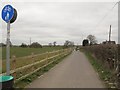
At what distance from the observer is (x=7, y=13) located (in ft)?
24.9

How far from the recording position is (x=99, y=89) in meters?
8.26

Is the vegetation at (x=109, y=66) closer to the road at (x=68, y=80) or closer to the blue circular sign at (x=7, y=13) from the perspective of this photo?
the road at (x=68, y=80)

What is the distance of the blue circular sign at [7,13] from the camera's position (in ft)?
24.7

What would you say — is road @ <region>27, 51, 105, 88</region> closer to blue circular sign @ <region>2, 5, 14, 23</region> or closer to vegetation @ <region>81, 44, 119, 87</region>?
vegetation @ <region>81, 44, 119, 87</region>

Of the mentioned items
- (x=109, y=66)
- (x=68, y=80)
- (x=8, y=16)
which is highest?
(x=8, y=16)

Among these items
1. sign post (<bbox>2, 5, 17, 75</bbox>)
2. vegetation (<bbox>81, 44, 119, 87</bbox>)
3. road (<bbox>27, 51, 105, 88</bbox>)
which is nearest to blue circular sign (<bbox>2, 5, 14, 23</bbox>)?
sign post (<bbox>2, 5, 17, 75</bbox>)

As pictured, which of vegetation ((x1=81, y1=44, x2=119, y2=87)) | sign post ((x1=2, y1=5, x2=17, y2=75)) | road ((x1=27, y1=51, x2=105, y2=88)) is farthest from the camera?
vegetation ((x1=81, y1=44, x2=119, y2=87))

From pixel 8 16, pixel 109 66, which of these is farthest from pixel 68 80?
pixel 8 16

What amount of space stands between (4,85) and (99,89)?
12.1 feet

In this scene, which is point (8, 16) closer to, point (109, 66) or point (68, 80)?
point (68, 80)

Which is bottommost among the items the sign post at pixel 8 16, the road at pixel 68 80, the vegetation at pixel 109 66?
the road at pixel 68 80

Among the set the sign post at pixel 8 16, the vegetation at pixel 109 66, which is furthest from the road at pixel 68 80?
the sign post at pixel 8 16

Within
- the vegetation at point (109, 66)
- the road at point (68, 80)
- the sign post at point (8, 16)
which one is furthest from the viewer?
the vegetation at point (109, 66)

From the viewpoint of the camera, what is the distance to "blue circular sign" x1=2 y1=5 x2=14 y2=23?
7.53 metres
